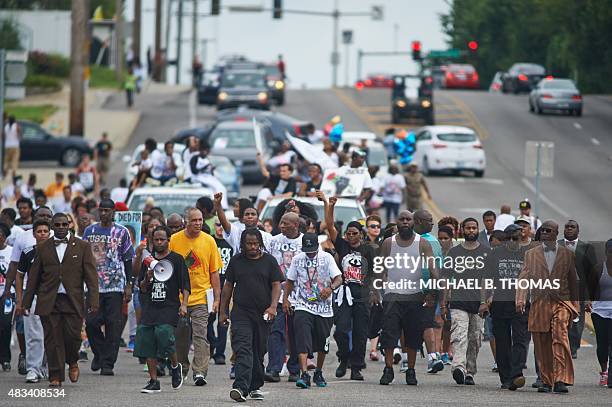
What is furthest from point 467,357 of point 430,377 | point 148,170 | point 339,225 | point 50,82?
point 50,82

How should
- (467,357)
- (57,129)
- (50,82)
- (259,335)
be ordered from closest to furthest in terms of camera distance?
(259,335) < (467,357) < (57,129) < (50,82)

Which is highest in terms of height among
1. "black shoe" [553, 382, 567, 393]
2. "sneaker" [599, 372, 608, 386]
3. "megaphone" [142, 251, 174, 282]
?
"megaphone" [142, 251, 174, 282]

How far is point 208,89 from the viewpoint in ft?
203

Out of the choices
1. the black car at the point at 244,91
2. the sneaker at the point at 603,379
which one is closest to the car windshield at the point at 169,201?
the sneaker at the point at 603,379

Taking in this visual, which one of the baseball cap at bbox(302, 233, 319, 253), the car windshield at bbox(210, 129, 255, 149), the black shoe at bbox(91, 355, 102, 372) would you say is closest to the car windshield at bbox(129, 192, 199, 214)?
the black shoe at bbox(91, 355, 102, 372)

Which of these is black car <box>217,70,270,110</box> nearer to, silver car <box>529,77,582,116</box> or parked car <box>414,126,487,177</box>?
silver car <box>529,77,582,116</box>

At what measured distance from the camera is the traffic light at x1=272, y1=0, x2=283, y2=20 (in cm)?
7081

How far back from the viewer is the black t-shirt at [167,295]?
15.2m

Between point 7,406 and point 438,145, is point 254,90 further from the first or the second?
point 7,406

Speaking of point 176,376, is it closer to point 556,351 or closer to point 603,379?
point 556,351

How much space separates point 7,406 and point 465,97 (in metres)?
55.2

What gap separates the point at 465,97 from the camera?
67.6 metres

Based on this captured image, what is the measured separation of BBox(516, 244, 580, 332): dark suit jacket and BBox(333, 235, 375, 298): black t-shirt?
1.65 metres

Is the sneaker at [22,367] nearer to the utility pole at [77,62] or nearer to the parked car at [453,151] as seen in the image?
the parked car at [453,151]
